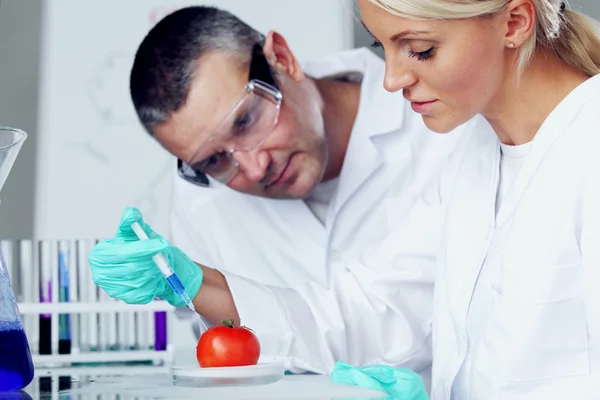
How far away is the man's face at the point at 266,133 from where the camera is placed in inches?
76.6

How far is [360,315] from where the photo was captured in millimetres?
1786

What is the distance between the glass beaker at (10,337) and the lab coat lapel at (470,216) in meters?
0.81

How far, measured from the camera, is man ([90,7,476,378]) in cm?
174

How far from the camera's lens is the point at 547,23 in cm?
138

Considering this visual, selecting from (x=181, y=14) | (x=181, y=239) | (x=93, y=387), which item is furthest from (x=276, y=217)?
(x=93, y=387)

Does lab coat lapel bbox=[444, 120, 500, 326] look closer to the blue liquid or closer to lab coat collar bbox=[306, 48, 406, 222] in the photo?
lab coat collar bbox=[306, 48, 406, 222]

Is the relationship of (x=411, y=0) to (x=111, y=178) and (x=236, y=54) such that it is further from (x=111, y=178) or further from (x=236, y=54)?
(x=111, y=178)

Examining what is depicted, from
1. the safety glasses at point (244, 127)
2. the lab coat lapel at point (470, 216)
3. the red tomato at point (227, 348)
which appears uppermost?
the safety glasses at point (244, 127)

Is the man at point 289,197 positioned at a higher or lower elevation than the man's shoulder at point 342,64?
lower

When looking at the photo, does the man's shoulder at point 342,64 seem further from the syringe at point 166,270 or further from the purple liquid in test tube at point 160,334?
the syringe at point 166,270

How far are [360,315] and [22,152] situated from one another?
1.58 metres

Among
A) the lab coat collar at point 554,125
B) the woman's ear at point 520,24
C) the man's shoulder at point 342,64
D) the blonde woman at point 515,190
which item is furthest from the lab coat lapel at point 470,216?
the man's shoulder at point 342,64

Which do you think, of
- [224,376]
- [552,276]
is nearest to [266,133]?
[552,276]

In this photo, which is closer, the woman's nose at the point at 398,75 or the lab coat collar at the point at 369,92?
the woman's nose at the point at 398,75
